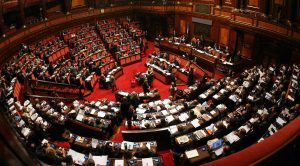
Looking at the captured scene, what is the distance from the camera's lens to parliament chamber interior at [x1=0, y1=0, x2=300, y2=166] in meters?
8.97

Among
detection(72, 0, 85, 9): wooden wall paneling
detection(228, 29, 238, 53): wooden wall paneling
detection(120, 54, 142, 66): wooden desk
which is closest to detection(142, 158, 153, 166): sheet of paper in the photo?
detection(228, 29, 238, 53): wooden wall paneling

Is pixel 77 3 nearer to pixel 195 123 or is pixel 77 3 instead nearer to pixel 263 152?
pixel 195 123

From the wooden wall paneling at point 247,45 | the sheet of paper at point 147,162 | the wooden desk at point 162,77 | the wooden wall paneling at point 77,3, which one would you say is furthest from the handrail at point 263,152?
the wooden wall paneling at point 77,3

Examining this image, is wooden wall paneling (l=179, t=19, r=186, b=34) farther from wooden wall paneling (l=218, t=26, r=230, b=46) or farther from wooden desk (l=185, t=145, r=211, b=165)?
wooden desk (l=185, t=145, r=211, b=165)

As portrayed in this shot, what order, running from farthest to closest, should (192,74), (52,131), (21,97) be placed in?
(192,74) < (21,97) < (52,131)

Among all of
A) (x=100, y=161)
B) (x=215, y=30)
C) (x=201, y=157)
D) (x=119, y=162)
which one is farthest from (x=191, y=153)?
(x=215, y=30)

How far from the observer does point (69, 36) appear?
21344 millimetres

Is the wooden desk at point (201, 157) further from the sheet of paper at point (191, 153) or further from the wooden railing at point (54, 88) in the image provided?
the wooden railing at point (54, 88)

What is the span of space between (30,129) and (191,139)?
6.41m

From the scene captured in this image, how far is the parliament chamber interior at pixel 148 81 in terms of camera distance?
8.97m

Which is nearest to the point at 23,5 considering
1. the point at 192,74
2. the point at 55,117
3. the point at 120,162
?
the point at 55,117

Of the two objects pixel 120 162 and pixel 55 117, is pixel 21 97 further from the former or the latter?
pixel 120 162

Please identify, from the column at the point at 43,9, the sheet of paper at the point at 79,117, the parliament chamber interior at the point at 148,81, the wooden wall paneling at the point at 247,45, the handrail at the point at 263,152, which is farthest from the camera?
the column at the point at 43,9

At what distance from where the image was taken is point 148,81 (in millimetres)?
17094
